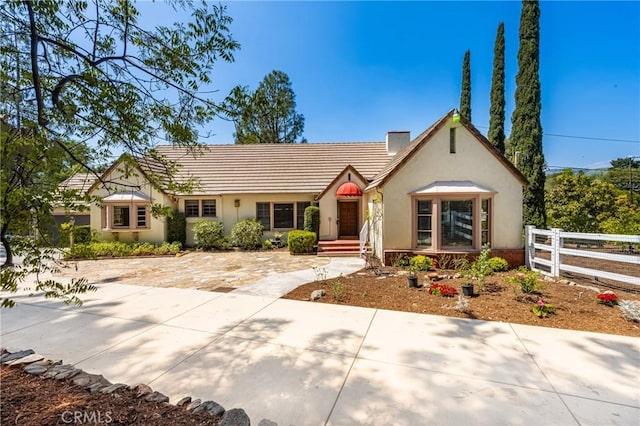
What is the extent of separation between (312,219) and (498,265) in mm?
9131

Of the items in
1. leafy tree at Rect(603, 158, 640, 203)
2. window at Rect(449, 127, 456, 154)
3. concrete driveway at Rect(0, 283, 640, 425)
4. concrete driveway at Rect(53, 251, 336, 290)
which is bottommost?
concrete driveway at Rect(53, 251, 336, 290)

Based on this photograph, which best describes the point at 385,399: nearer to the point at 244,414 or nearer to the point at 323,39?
the point at 244,414

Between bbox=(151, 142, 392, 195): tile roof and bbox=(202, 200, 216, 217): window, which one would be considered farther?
bbox=(151, 142, 392, 195): tile roof

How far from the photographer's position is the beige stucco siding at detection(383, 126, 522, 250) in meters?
10.6

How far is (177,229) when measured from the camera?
16.4m

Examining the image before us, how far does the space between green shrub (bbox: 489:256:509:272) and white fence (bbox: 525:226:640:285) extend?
0.98 metres

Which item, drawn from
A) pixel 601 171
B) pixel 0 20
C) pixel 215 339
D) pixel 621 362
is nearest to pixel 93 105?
pixel 0 20

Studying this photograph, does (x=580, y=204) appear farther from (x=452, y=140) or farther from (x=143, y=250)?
(x=143, y=250)

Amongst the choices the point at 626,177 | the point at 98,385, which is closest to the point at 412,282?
the point at 98,385

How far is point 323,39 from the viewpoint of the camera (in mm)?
11203

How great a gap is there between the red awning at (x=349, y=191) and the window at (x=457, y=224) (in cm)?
506

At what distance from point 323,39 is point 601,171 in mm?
48654

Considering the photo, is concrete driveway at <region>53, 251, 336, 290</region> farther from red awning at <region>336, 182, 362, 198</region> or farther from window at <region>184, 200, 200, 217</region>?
red awning at <region>336, 182, 362, 198</region>

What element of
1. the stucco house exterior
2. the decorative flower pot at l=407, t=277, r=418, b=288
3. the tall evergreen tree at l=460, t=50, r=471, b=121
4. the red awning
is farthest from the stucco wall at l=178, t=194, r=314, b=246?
the tall evergreen tree at l=460, t=50, r=471, b=121
